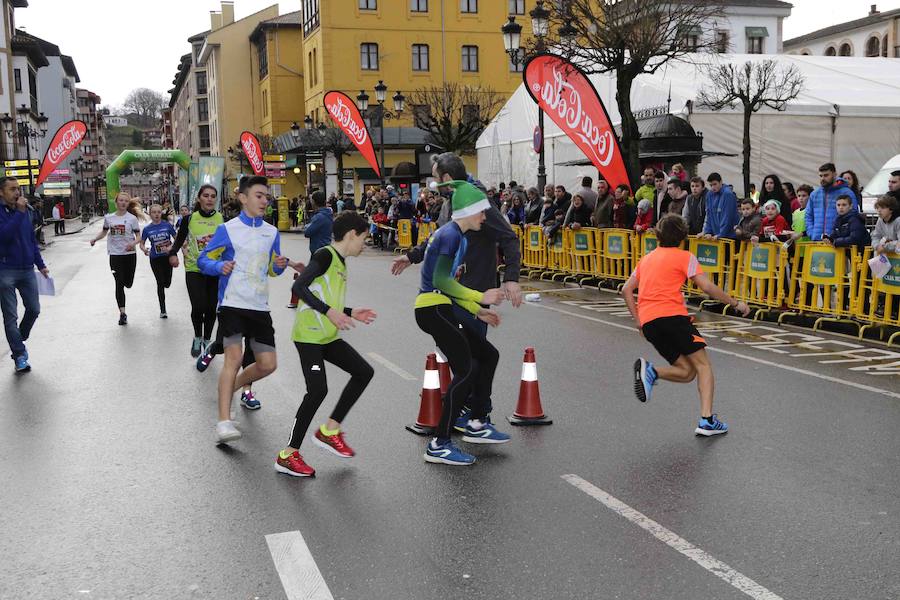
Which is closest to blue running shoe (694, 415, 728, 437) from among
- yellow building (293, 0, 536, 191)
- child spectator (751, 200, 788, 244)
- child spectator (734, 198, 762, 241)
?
child spectator (734, 198, 762, 241)

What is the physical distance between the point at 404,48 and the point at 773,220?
159 feet

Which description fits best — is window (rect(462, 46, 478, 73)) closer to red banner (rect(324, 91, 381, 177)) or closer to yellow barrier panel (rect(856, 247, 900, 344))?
red banner (rect(324, 91, 381, 177))

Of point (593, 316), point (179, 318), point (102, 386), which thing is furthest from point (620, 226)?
point (102, 386)

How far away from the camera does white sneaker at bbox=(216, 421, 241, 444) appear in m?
6.34

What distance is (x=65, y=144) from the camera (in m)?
35.6

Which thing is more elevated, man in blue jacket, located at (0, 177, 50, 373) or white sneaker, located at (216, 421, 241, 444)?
man in blue jacket, located at (0, 177, 50, 373)

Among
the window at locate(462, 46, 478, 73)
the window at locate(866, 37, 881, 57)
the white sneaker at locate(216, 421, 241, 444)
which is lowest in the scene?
the white sneaker at locate(216, 421, 241, 444)

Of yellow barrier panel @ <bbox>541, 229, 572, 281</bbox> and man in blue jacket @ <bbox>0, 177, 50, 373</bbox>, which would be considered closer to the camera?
man in blue jacket @ <bbox>0, 177, 50, 373</bbox>

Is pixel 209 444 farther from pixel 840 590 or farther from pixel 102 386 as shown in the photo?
pixel 840 590

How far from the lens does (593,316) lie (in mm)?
12906

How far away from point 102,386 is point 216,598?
5180 mm

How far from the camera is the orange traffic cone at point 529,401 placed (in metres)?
6.87

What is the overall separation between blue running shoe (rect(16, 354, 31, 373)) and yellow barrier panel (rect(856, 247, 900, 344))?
9041 mm

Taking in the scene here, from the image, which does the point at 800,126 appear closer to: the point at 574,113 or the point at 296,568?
the point at 574,113
